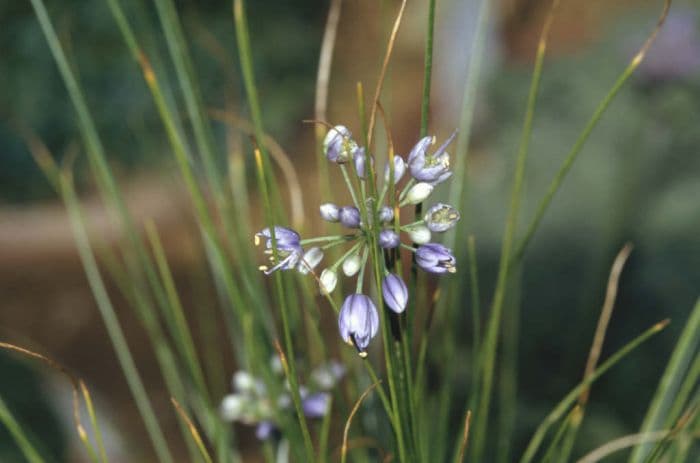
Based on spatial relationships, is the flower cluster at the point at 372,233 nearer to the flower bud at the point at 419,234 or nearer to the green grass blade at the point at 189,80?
the flower bud at the point at 419,234

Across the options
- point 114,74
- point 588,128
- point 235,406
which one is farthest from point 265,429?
point 114,74

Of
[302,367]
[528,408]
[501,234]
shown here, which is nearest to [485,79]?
[501,234]

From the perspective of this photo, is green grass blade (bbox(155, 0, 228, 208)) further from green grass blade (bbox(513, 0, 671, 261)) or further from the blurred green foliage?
the blurred green foliage

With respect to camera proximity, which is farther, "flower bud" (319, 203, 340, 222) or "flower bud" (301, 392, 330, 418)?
"flower bud" (301, 392, 330, 418)

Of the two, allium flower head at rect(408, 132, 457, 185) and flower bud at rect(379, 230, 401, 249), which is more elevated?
allium flower head at rect(408, 132, 457, 185)

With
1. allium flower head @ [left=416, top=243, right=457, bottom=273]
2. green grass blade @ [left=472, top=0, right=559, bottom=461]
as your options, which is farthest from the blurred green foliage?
allium flower head @ [left=416, top=243, right=457, bottom=273]

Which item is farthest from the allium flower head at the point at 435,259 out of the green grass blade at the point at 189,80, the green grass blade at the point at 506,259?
the green grass blade at the point at 189,80

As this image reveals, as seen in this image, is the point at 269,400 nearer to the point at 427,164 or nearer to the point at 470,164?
the point at 427,164
